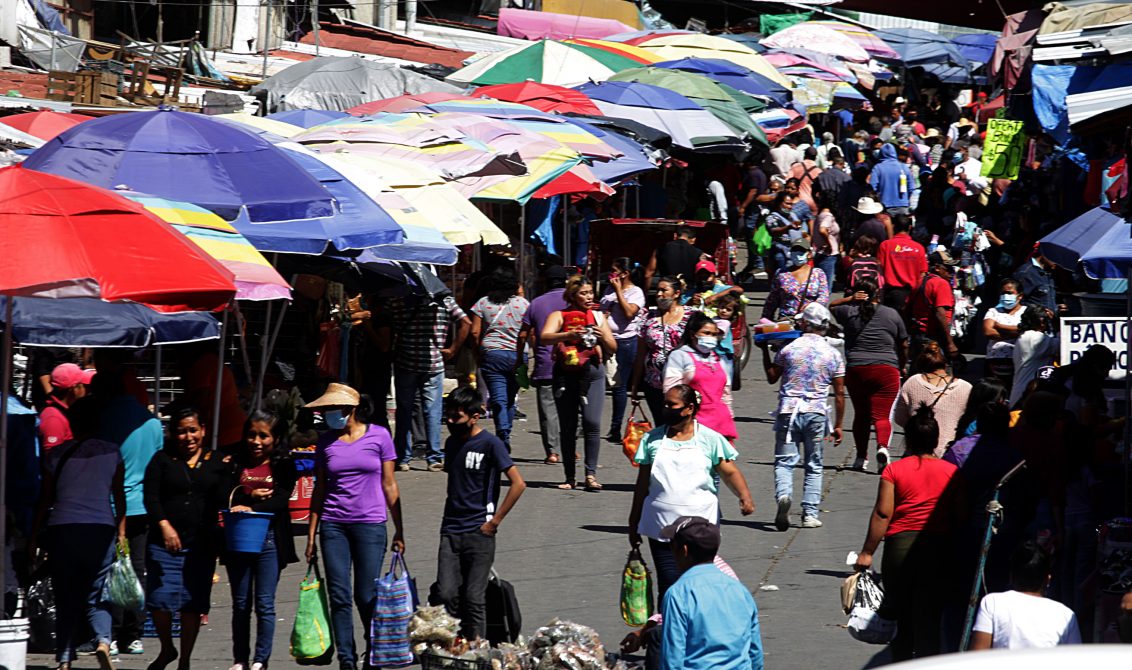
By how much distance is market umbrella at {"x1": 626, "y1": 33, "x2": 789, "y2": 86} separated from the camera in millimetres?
28750

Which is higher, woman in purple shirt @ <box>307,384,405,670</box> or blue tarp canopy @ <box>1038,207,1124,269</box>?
blue tarp canopy @ <box>1038,207,1124,269</box>

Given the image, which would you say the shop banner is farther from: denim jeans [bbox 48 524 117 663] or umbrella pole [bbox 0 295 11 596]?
umbrella pole [bbox 0 295 11 596]

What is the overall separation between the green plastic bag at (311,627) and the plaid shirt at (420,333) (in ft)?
17.8

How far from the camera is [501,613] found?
9.31 metres

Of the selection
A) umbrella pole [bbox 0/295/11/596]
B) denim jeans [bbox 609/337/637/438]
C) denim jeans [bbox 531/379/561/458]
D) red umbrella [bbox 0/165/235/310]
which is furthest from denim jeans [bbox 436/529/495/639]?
denim jeans [bbox 609/337/637/438]

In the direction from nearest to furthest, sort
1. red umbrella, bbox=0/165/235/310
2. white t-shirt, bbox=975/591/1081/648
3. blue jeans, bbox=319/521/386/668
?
white t-shirt, bbox=975/591/1081/648, red umbrella, bbox=0/165/235/310, blue jeans, bbox=319/521/386/668

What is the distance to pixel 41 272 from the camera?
7414mm

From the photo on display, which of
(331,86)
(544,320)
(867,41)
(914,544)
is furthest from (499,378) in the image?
(867,41)

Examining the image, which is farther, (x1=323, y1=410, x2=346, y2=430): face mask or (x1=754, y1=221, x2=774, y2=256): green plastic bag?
(x1=754, y1=221, x2=774, y2=256): green plastic bag

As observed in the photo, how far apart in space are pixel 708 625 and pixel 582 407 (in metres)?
7.02

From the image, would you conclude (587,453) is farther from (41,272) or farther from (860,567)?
(41,272)

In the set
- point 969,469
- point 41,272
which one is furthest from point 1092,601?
point 41,272

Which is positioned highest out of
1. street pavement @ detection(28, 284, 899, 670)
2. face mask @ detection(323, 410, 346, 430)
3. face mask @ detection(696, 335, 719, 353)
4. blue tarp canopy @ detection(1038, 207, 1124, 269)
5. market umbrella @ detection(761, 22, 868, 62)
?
market umbrella @ detection(761, 22, 868, 62)

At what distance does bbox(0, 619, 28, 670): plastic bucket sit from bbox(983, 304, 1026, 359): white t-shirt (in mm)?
9296
